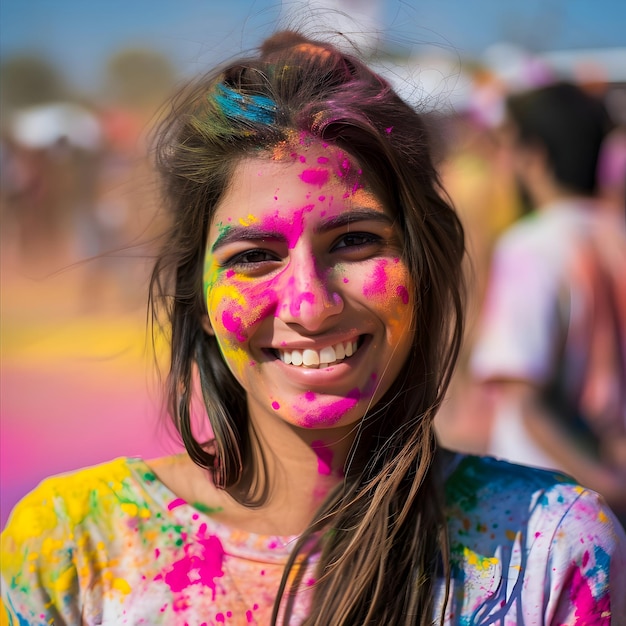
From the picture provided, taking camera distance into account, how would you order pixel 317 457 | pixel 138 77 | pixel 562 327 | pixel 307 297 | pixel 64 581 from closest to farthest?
pixel 307 297
pixel 64 581
pixel 317 457
pixel 562 327
pixel 138 77

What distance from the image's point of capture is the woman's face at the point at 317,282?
4.41 ft

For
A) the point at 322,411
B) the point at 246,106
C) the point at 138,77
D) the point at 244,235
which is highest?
the point at 138,77

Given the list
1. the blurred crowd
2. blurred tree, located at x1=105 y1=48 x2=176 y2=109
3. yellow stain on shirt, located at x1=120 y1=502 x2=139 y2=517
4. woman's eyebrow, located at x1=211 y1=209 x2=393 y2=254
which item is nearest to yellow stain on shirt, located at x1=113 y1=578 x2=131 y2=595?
yellow stain on shirt, located at x1=120 y1=502 x2=139 y2=517

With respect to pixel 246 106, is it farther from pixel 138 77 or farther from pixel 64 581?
pixel 138 77

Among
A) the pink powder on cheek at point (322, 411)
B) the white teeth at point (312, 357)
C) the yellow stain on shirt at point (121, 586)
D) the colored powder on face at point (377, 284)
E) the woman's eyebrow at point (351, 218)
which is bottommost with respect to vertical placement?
the yellow stain on shirt at point (121, 586)

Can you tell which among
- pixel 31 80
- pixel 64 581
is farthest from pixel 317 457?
pixel 31 80

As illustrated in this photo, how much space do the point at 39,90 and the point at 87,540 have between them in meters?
5.90

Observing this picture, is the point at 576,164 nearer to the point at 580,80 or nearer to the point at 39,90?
the point at 580,80

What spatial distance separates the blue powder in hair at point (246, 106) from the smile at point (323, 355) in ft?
1.37

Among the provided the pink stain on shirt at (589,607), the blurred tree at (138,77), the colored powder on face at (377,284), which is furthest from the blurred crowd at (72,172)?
the pink stain on shirt at (589,607)

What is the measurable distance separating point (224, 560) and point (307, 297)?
532 mm

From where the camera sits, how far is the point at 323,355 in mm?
1346

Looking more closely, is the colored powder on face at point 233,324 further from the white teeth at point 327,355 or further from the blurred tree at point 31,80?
the blurred tree at point 31,80

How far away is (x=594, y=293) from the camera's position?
4125 mm
